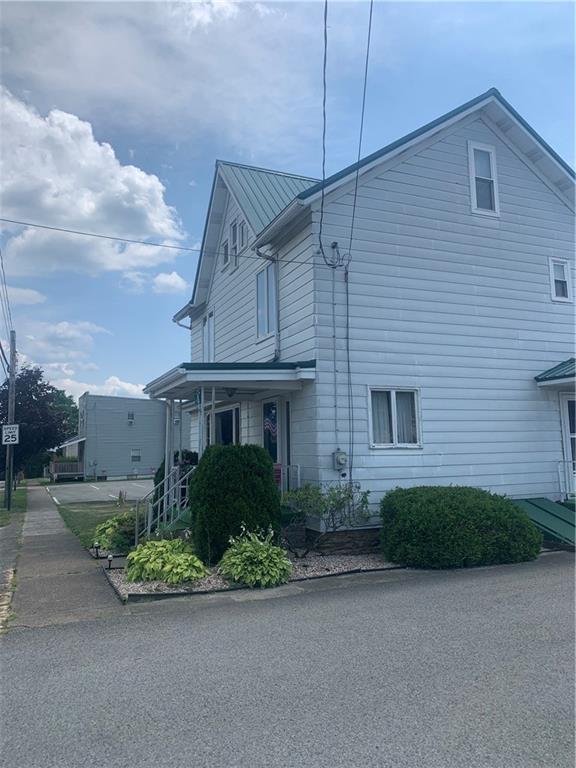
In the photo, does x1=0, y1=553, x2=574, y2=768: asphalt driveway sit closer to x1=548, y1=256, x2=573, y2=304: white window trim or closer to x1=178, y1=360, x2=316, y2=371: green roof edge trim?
x1=178, y1=360, x2=316, y2=371: green roof edge trim

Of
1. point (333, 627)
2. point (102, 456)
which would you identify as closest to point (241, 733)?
point (333, 627)

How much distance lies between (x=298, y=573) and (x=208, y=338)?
32.6ft

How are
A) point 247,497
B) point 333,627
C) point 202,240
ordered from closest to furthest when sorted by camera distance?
1. point 333,627
2. point 247,497
3. point 202,240

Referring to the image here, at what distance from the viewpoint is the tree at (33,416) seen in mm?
24109

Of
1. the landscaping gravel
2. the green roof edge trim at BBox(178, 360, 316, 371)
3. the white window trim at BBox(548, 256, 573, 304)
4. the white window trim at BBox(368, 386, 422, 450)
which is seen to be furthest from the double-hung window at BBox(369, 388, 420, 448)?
the white window trim at BBox(548, 256, 573, 304)

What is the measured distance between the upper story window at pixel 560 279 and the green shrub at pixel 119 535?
1030 centimetres

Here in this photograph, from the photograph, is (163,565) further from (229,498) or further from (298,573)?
(298,573)

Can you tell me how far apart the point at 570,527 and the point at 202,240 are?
1222 centimetres

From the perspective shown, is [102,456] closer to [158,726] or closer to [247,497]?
[247,497]

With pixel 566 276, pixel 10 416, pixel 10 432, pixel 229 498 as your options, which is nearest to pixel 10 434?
pixel 10 432

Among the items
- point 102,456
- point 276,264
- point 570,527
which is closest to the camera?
point 570,527

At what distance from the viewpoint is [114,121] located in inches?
509

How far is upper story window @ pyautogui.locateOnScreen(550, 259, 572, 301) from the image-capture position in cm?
1310

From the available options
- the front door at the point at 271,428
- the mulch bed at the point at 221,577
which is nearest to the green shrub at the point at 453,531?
the mulch bed at the point at 221,577
